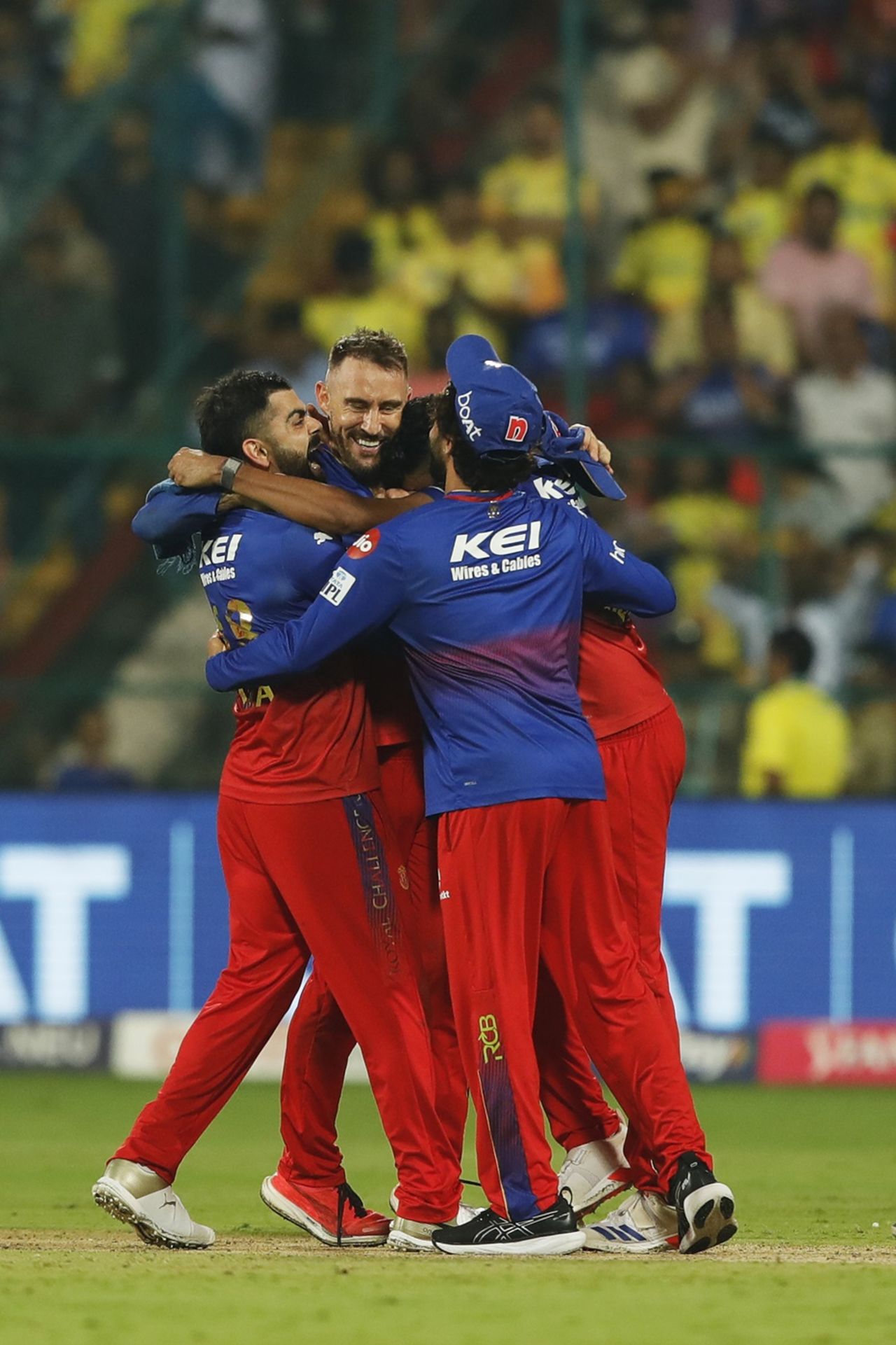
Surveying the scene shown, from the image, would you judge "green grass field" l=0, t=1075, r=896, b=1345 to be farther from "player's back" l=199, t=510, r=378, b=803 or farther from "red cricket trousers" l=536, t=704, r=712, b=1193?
"player's back" l=199, t=510, r=378, b=803

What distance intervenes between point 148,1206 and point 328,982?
702 millimetres

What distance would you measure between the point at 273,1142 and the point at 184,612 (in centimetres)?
488

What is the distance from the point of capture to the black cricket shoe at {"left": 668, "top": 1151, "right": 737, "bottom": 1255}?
5.44 m

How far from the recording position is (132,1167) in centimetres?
583

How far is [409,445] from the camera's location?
6.18 metres

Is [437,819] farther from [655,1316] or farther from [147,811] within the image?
[147,811]

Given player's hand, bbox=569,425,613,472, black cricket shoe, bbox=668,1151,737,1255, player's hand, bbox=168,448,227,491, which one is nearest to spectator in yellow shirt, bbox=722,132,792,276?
player's hand, bbox=569,425,613,472

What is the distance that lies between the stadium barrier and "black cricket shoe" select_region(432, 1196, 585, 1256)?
17.5ft

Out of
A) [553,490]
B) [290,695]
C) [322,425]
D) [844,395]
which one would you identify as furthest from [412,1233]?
[844,395]

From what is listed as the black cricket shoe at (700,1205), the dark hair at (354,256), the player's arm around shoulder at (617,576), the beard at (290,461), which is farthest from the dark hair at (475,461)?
the dark hair at (354,256)

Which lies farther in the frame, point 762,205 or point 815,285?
point 762,205

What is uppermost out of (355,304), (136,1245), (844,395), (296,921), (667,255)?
(667,255)

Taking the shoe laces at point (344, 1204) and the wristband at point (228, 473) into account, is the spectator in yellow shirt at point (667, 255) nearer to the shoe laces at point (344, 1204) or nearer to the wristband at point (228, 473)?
the wristband at point (228, 473)

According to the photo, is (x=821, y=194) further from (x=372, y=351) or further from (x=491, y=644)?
(x=491, y=644)
